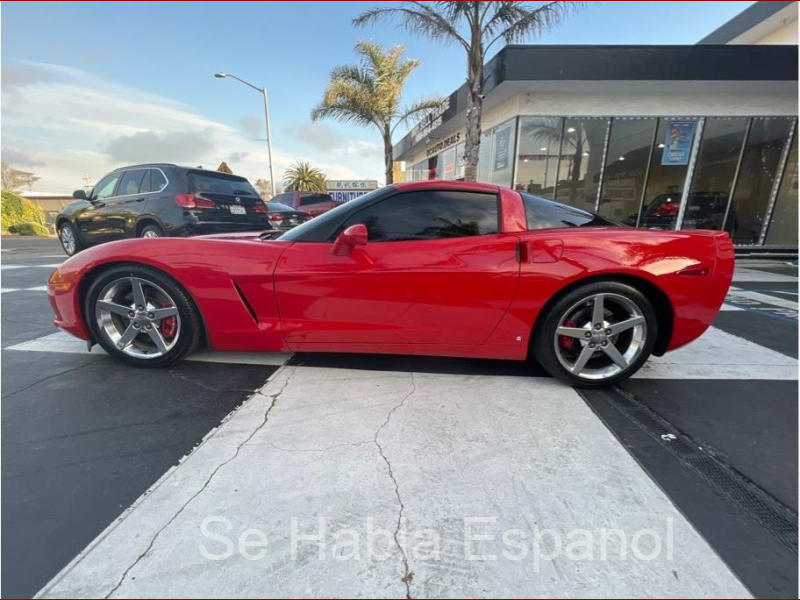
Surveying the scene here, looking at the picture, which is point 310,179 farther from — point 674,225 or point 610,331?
point 610,331

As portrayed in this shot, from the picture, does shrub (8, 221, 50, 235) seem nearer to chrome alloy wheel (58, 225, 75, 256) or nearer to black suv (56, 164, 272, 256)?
chrome alloy wheel (58, 225, 75, 256)

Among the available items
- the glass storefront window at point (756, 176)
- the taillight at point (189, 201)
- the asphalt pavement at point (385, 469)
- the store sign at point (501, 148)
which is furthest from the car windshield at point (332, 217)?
the glass storefront window at point (756, 176)

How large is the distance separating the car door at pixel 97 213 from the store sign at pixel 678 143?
12636mm

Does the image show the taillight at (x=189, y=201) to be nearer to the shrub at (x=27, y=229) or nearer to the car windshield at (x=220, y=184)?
the car windshield at (x=220, y=184)

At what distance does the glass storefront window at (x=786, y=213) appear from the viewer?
999 centimetres

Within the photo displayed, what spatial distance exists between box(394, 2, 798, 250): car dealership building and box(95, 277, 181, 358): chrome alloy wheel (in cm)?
844

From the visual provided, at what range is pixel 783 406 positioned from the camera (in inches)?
89.9

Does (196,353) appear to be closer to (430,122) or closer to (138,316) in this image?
(138,316)

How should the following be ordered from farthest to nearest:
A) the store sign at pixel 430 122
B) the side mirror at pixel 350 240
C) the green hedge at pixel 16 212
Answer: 1. the green hedge at pixel 16 212
2. the store sign at pixel 430 122
3. the side mirror at pixel 350 240

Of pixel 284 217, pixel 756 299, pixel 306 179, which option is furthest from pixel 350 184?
pixel 756 299

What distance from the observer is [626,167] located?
997 cm

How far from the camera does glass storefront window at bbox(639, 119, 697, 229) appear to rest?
960 centimetres

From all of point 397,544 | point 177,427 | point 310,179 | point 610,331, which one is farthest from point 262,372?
point 310,179

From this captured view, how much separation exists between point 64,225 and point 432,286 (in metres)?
8.69
